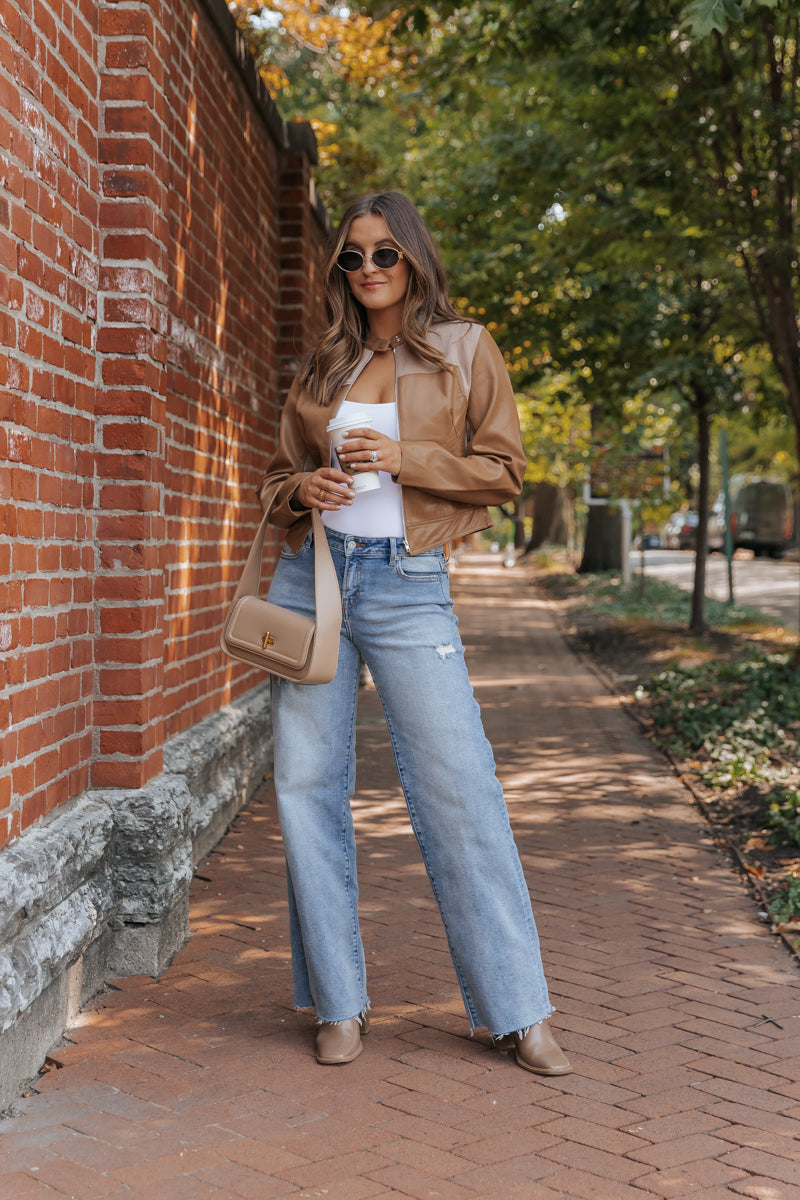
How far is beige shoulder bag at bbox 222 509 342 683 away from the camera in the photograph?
10.0 ft

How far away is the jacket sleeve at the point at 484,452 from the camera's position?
3064 mm

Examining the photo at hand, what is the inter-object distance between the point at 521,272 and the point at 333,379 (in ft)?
31.5

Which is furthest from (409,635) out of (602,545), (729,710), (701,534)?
(602,545)

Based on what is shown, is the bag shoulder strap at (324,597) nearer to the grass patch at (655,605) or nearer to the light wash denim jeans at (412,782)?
the light wash denim jeans at (412,782)

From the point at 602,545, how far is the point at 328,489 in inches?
868

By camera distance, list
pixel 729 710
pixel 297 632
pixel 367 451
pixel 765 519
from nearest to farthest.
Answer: pixel 367 451, pixel 297 632, pixel 729 710, pixel 765 519

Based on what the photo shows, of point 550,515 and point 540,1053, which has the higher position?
point 550,515

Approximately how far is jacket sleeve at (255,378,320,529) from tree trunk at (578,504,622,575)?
21.3 metres

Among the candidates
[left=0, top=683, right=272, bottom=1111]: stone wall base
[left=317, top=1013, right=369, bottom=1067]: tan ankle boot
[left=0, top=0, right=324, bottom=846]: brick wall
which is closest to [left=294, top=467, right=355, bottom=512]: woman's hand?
[left=0, top=0, right=324, bottom=846]: brick wall

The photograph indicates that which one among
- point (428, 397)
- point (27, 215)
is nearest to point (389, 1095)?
point (428, 397)

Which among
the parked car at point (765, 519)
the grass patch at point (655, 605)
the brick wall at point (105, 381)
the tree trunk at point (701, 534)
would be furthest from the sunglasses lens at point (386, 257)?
the parked car at point (765, 519)

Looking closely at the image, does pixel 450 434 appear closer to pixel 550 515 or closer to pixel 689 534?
pixel 550 515

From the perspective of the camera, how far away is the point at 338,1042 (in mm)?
3252

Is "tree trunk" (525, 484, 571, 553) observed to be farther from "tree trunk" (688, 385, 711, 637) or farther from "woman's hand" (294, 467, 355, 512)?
"woman's hand" (294, 467, 355, 512)
